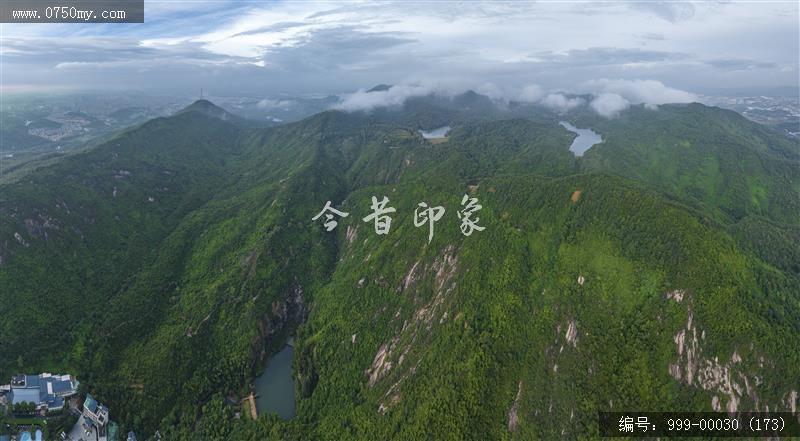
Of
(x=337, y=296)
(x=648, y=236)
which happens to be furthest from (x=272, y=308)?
(x=648, y=236)

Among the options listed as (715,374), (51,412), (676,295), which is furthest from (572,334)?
(51,412)

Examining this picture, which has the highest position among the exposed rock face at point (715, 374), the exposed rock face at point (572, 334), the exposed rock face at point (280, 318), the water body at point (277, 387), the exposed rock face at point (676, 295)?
the exposed rock face at point (676, 295)

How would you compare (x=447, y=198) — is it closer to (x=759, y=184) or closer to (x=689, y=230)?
(x=689, y=230)

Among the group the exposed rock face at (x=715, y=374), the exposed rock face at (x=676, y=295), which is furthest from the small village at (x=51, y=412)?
the exposed rock face at (x=676, y=295)

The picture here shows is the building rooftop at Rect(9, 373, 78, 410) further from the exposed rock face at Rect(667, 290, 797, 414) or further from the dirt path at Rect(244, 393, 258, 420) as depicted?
the exposed rock face at Rect(667, 290, 797, 414)

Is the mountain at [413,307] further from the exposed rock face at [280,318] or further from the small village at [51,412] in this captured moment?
the small village at [51,412]

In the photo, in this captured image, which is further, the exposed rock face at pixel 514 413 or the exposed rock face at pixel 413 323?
the exposed rock face at pixel 413 323

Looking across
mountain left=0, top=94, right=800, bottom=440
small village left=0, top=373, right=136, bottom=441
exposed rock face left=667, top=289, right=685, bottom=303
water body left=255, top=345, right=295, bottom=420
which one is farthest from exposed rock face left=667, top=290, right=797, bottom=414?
small village left=0, top=373, right=136, bottom=441
